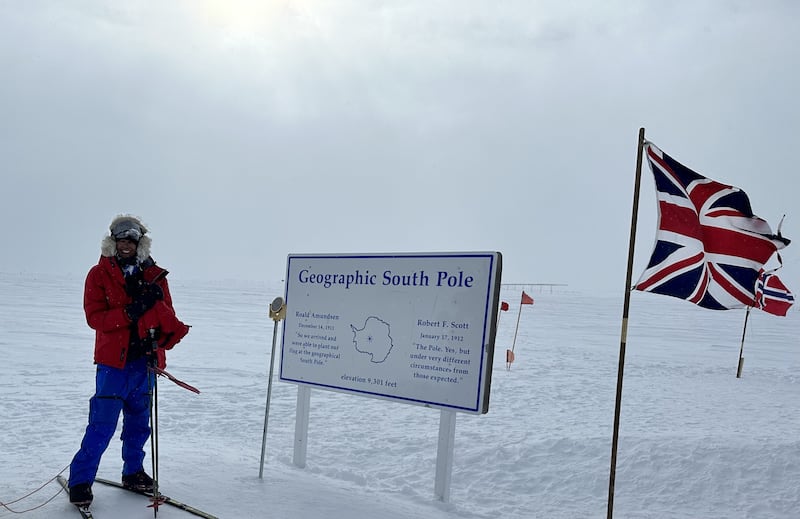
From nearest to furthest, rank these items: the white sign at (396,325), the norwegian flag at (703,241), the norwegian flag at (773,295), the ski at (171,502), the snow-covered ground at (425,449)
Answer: the ski at (171,502), the norwegian flag at (703,241), the white sign at (396,325), the snow-covered ground at (425,449), the norwegian flag at (773,295)

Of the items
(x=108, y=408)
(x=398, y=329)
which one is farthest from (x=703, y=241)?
(x=108, y=408)

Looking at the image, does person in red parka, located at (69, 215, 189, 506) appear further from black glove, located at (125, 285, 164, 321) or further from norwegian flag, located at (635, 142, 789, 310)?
norwegian flag, located at (635, 142, 789, 310)

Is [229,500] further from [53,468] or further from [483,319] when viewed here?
[483,319]

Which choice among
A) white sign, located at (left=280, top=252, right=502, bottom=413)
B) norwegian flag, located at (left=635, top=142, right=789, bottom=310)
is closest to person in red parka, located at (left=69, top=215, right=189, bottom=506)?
white sign, located at (left=280, top=252, right=502, bottom=413)

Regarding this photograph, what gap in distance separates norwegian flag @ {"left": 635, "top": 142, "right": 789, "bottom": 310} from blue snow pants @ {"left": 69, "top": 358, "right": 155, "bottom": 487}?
11.6ft

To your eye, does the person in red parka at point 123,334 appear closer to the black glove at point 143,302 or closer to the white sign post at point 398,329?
the black glove at point 143,302

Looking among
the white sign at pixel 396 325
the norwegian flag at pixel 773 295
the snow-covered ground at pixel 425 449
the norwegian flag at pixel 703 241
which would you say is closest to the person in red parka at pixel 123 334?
the snow-covered ground at pixel 425 449

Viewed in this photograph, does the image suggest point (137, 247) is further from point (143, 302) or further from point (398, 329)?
point (398, 329)

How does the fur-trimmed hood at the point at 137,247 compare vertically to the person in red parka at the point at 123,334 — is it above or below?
above

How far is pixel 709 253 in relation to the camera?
462 centimetres

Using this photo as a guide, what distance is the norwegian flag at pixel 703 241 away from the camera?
14.7 feet

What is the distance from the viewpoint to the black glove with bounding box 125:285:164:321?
3932mm

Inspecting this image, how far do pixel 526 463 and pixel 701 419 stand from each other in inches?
154

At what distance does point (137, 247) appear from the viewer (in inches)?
167
